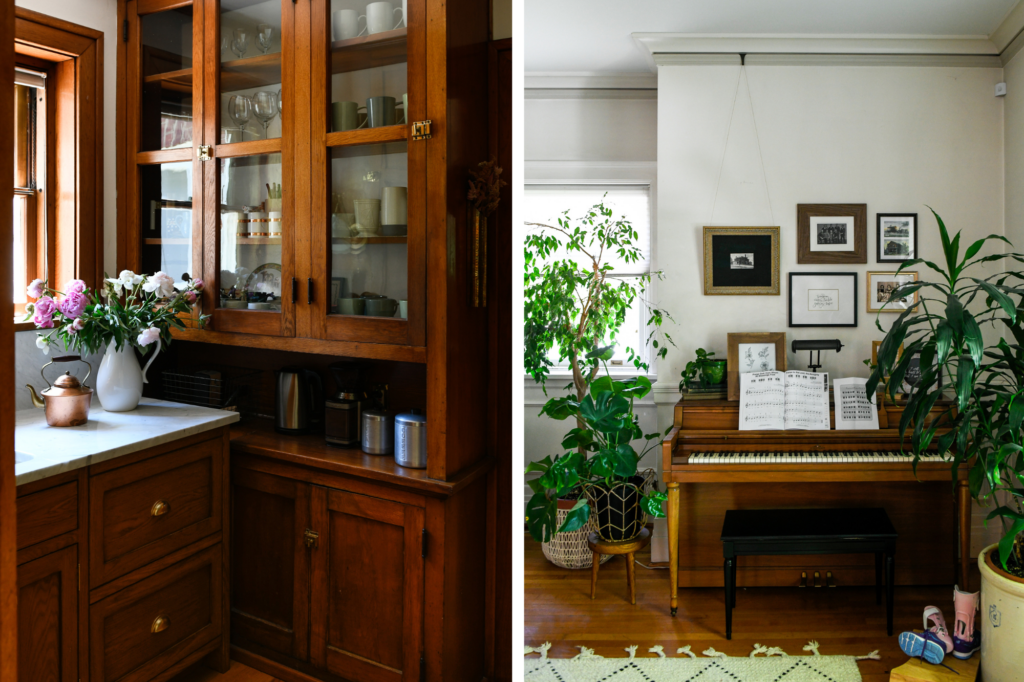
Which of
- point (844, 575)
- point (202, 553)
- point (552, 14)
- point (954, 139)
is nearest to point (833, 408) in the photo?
point (844, 575)

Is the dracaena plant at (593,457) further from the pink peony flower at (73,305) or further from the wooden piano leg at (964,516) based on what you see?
the pink peony flower at (73,305)

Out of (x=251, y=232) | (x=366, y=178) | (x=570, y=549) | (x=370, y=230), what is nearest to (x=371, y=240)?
Answer: (x=370, y=230)

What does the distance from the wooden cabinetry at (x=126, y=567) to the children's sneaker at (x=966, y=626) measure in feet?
7.65

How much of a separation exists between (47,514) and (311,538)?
0.64 m

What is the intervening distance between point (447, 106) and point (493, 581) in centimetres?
128

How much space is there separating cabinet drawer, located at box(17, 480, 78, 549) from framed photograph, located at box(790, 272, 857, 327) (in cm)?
270

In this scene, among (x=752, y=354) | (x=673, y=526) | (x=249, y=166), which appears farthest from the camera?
(x=752, y=354)

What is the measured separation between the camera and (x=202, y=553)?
75.5 inches

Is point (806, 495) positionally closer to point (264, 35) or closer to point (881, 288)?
point (881, 288)

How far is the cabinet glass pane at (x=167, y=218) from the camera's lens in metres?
2.09

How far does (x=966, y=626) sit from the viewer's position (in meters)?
2.19

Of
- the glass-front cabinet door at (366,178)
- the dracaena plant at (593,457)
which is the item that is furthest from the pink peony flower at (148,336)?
the dracaena plant at (593,457)

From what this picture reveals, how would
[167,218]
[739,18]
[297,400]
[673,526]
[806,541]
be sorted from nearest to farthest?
[297,400] < [167,218] < [806,541] < [673,526] < [739,18]

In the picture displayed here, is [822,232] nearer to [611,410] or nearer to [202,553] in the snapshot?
[611,410]
